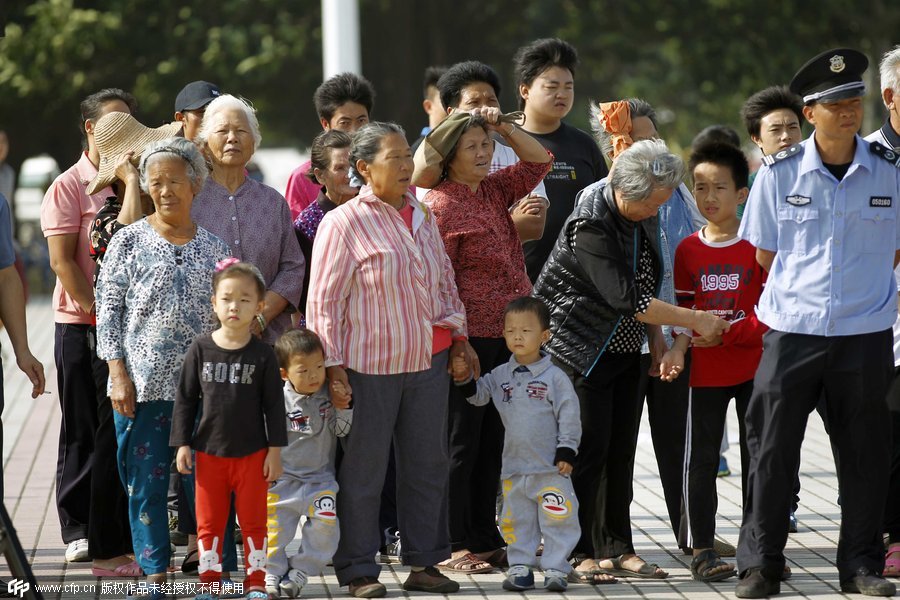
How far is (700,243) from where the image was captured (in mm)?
6426

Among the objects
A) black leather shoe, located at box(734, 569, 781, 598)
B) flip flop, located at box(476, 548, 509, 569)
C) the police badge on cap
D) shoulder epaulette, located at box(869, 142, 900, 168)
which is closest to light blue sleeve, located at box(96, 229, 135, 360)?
flip flop, located at box(476, 548, 509, 569)

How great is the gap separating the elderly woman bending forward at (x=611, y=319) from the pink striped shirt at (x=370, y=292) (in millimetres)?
691

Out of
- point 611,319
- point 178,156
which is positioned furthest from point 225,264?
point 611,319

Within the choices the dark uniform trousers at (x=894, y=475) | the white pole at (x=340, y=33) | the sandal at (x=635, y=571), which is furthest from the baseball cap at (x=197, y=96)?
the white pole at (x=340, y=33)

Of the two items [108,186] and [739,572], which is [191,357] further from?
[739,572]

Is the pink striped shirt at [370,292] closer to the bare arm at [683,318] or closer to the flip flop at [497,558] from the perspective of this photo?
the bare arm at [683,318]

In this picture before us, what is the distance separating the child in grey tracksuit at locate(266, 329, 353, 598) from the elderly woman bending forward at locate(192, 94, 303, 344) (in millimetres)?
564

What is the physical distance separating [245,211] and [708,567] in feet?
8.29

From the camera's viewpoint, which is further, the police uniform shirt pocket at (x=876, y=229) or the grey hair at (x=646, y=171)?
the grey hair at (x=646, y=171)

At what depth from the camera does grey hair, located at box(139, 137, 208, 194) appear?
5.72 m

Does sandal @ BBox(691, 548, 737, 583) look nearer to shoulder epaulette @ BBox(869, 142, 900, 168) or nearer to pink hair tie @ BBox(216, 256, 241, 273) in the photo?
shoulder epaulette @ BBox(869, 142, 900, 168)

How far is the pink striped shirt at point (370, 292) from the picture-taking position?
576 centimetres

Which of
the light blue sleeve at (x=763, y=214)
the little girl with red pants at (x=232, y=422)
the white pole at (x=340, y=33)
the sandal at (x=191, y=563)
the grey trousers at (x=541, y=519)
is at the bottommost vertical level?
the sandal at (x=191, y=563)

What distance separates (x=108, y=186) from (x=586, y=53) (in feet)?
61.5
